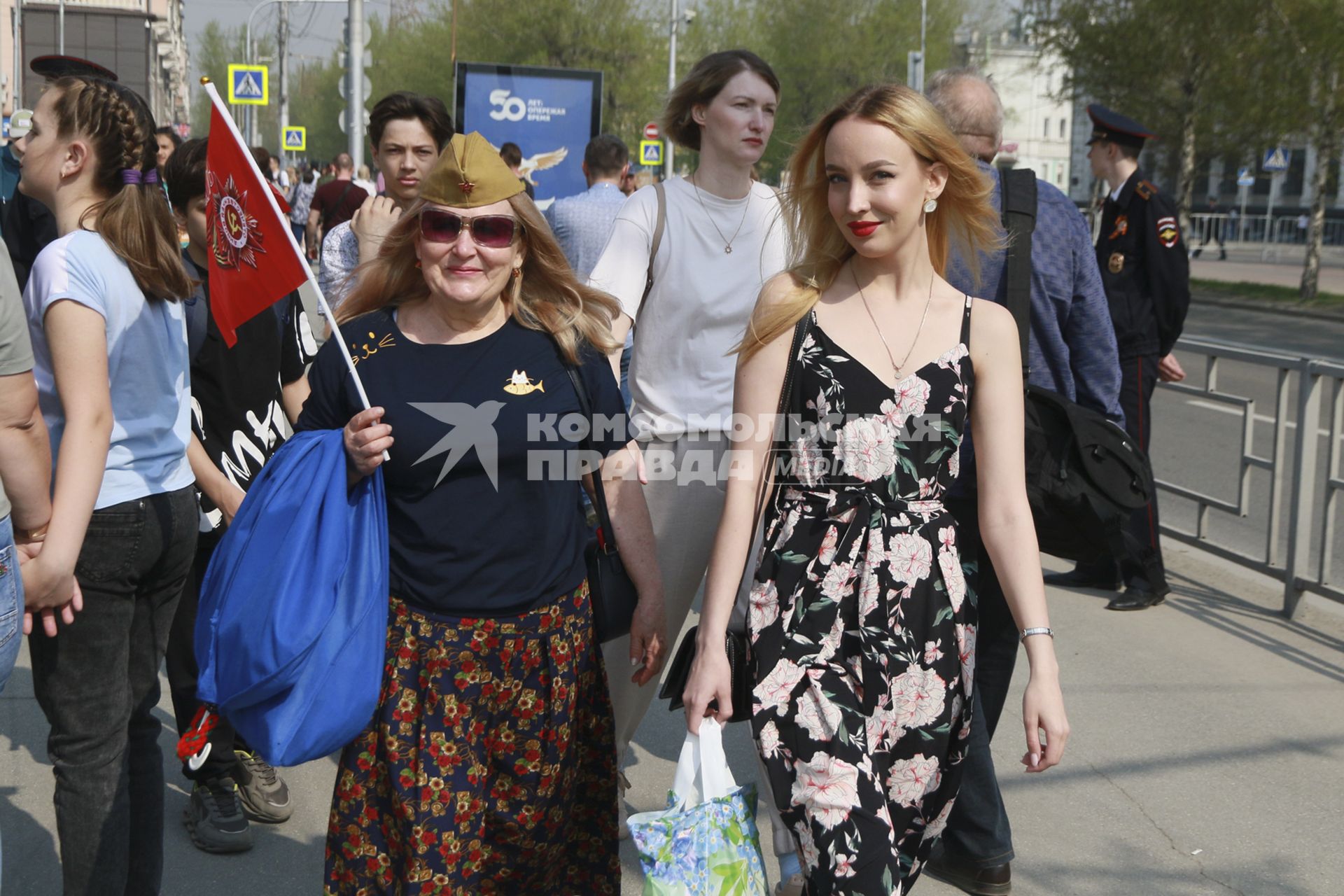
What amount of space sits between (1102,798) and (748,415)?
7.45 ft

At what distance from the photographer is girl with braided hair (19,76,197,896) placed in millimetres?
2801

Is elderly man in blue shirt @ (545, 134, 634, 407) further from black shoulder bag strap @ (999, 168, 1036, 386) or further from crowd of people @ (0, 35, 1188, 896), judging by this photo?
crowd of people @ (0, 35, 1188, 896)

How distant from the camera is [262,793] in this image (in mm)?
4059

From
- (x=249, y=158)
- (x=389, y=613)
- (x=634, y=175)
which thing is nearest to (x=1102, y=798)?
(x=389, y=613)

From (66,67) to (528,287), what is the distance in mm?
1689

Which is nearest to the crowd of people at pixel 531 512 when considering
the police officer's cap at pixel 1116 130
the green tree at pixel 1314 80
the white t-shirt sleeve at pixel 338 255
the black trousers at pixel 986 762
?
the black trousers at pixel 986 762

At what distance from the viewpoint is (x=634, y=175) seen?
17828 millimetres

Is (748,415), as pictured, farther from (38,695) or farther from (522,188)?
(38,695)

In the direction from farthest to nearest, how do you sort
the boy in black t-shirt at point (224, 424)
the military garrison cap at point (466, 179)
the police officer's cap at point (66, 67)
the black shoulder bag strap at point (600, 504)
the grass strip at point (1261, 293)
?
the grass strip at point (1261, 293) → the boy in black t-shirt at point (224, 424) → the police officer's cap at point (66, 67) → the black shoulder bag strap at point (600, 504) → the military garrison cap at point (466, 179)

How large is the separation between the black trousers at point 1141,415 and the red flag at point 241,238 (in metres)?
4.50

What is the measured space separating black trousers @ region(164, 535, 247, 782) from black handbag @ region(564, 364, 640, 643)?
1395 millimetres

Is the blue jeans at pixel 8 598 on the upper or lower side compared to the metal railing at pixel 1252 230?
lower

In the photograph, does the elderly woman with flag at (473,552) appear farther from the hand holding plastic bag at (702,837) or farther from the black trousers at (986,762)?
the black trousers at (986,762)

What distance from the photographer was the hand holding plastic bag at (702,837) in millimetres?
2387
